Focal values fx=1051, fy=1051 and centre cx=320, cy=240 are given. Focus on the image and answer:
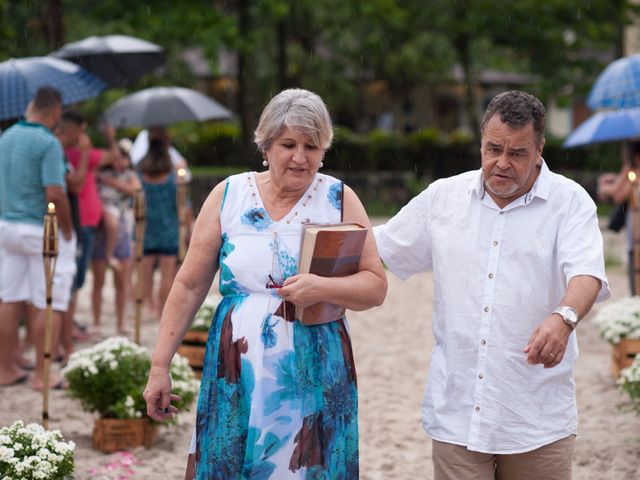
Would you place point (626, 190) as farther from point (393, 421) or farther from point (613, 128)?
point (393, 421)

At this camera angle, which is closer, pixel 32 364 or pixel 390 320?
pixel 32 364

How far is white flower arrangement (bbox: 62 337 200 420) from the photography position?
6180 mm

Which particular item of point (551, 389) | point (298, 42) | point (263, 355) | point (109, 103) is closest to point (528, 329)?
point (551, 389)

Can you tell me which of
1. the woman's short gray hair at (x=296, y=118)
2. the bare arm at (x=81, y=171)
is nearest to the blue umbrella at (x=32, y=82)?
the bare arm at (x=81, y=171)

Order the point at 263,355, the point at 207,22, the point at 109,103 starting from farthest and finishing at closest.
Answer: the point at 109,103 → the point at 207,22 → the point at 263,355

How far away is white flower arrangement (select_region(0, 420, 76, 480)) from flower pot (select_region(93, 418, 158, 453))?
1677 mm

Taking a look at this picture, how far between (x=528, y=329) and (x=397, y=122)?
138 ft

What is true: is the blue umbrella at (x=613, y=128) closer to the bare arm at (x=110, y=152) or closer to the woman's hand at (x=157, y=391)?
the bare arm at (x=110, y=152)

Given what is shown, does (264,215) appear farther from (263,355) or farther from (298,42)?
(298,42)

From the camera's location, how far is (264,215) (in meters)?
3.58

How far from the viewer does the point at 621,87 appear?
10375 mm

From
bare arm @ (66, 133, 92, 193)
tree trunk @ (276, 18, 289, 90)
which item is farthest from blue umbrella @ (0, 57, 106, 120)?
tree trunk @ (276, 18, 289, 90)

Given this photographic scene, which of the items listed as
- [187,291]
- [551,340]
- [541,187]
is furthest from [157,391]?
[541,187]

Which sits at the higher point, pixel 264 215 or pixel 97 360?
pixel 264 215
